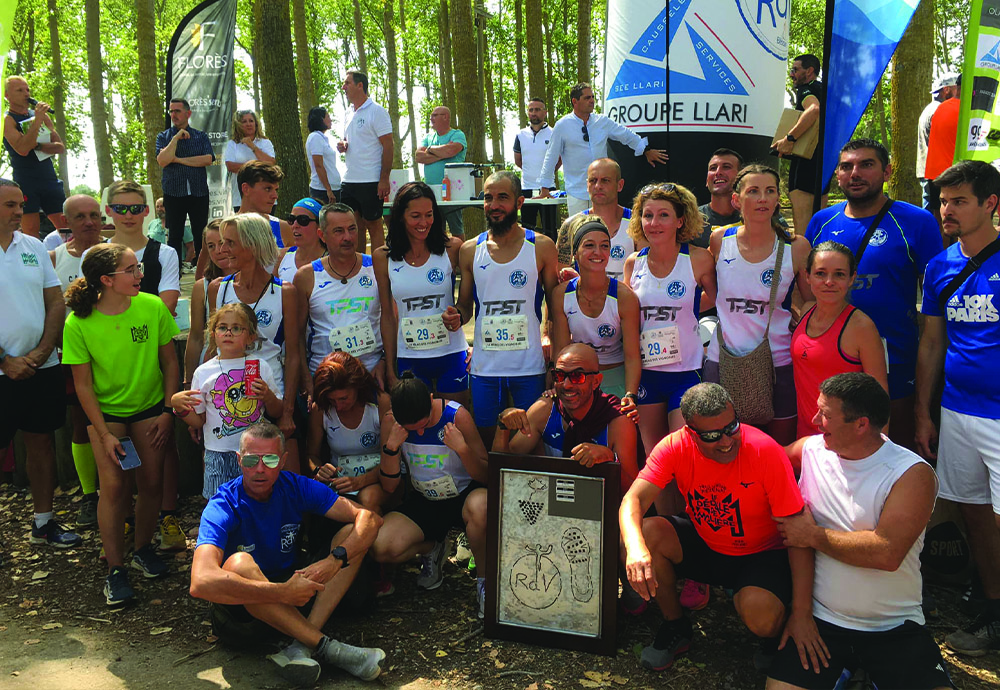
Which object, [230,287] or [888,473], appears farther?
[230,287]

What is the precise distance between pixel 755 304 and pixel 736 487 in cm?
108

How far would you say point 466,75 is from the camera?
11.4m

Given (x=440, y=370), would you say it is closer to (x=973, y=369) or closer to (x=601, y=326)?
(x=601, y=326)

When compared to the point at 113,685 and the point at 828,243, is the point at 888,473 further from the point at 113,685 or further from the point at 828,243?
the point at 113,685

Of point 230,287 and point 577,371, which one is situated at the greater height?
point 230,287

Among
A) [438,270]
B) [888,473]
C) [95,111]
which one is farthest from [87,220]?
[95,111]

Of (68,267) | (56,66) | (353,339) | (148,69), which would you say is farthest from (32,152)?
(56,66)

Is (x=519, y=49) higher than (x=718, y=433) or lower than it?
higher

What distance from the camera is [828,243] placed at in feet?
Result: 12.0

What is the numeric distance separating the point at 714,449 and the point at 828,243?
1125 millimetres

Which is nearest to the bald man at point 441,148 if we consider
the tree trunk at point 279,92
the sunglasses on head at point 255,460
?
the tree trunk at point 279,92

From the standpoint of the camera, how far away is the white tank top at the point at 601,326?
419 cm

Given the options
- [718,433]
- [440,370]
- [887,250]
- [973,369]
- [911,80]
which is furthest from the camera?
[911,80]

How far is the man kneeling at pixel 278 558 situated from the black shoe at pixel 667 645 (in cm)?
117
